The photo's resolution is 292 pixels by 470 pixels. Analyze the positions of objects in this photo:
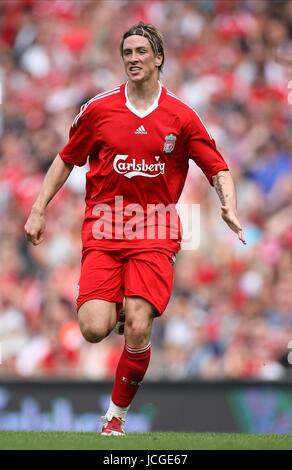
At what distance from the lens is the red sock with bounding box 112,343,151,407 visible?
737cm

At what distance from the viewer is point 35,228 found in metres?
7.40

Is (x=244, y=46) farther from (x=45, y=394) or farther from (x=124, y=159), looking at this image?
(x=124, y=159)

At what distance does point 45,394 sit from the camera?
429 inches

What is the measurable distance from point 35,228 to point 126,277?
68 centimetres

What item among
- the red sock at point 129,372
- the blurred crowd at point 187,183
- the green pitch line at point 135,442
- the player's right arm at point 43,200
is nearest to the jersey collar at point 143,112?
the player's right arm at point 43,200

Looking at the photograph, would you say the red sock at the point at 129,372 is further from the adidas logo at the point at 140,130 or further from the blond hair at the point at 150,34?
the blond hair at the point at 150,34

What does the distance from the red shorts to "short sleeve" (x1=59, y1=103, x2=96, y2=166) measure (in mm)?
646

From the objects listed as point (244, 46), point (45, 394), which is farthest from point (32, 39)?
point (45, 394)

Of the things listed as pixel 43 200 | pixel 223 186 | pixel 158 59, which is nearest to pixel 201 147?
pixel 223 186

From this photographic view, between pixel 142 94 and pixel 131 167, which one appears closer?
pixel 131 167

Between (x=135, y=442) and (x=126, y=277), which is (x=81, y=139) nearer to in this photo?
(x=126, y=277)

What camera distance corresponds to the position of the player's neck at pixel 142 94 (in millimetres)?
7508

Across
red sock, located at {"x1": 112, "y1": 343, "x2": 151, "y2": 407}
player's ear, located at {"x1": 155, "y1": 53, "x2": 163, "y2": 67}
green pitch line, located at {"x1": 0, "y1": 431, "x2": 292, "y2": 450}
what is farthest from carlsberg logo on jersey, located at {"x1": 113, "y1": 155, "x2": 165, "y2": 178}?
green pitch line, located at {"x1": 0, "y1": 431, "x2": 292, "y2": 450}

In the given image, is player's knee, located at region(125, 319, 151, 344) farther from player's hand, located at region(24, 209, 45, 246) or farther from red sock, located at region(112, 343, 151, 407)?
player's hand, located at region(24, 209, 45, 246)
